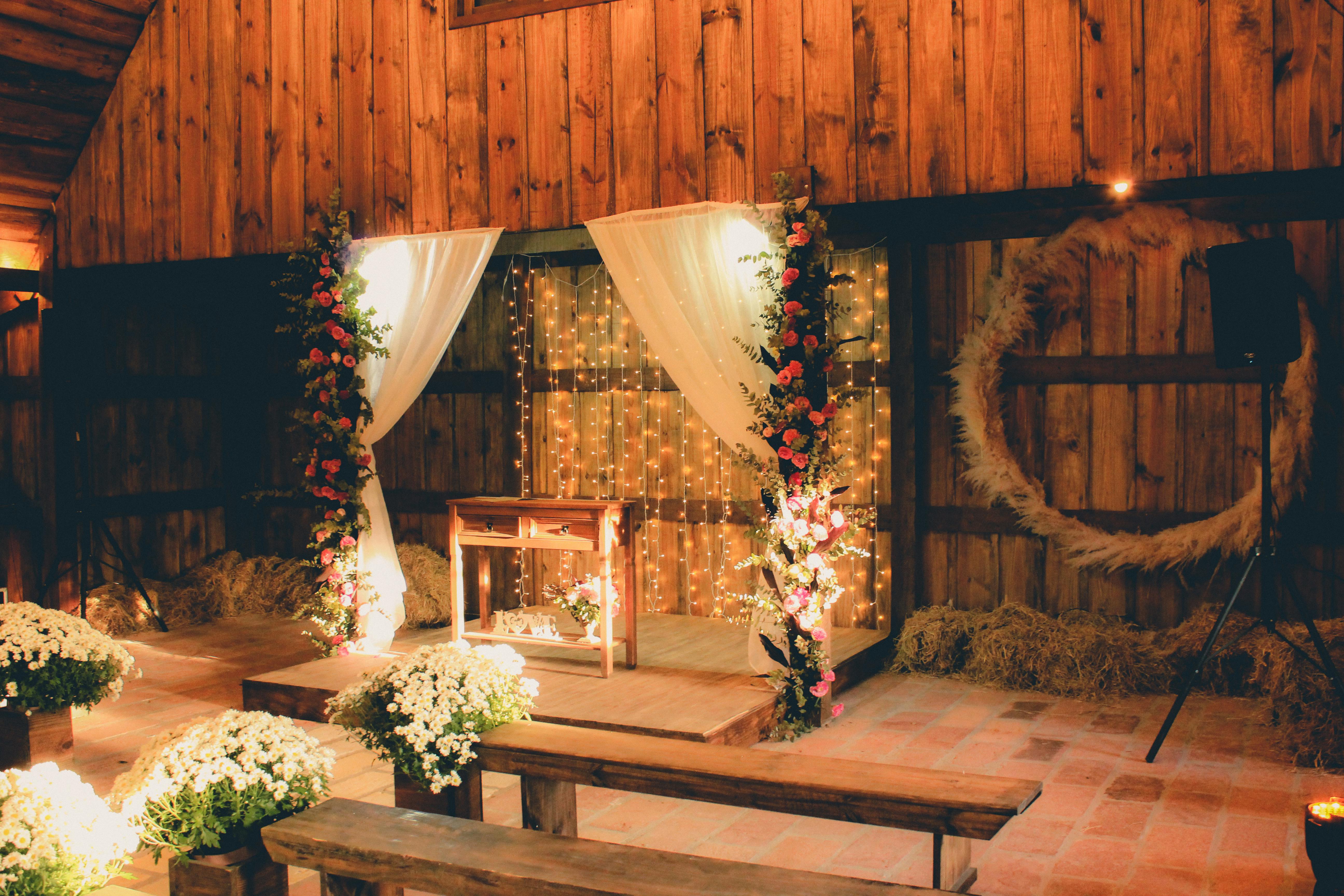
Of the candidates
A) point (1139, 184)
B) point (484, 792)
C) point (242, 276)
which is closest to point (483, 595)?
point (484, 792)

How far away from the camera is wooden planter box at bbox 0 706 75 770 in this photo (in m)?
4.19

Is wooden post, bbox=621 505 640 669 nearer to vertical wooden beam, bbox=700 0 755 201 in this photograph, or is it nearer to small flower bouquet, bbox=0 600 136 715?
vertical wooden beam, bbox=700 0 755 201

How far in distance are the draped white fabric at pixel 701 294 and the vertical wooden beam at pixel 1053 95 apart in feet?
3.68

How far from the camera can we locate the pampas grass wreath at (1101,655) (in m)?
4.87

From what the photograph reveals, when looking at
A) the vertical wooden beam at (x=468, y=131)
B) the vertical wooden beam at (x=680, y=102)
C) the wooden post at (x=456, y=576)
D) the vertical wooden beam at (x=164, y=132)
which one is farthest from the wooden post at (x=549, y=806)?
the vertical wooden beam at (x=164, y=132)

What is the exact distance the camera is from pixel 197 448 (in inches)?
325

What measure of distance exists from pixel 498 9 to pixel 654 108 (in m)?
1.07

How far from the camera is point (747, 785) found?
278 cm

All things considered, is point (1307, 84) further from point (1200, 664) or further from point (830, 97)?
point (1200, 664)

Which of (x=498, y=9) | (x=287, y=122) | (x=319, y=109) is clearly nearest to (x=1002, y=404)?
(x=498, y=9)

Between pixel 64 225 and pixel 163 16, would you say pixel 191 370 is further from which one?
pixel 163 16

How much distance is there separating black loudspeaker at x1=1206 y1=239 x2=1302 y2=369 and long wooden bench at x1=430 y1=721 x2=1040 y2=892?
2.28 m

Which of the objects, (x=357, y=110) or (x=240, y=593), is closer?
(x=357, y=110)

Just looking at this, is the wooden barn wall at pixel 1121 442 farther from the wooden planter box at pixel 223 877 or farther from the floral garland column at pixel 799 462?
the wooden planter box at pixel 223 877
